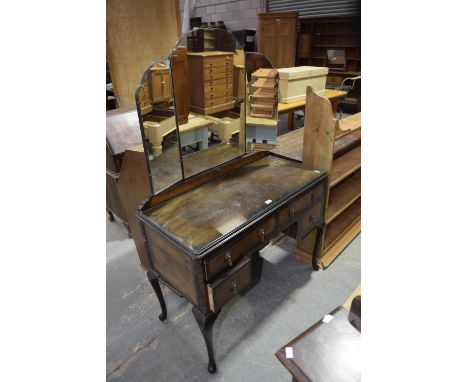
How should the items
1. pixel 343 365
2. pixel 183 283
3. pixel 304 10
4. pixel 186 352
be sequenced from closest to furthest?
pixel 343 365 < pixel 183 283 < pixel 186 352 < pixel 304 10

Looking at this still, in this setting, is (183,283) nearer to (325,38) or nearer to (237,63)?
(237,63)

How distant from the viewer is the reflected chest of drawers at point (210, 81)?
5.69 feet

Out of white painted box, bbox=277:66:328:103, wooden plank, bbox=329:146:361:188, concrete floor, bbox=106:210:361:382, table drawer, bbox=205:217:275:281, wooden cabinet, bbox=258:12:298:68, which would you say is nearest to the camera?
table drawer, bbox=205:217:275:281

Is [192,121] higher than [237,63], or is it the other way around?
[237,63]

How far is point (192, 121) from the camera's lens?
5.90 ft

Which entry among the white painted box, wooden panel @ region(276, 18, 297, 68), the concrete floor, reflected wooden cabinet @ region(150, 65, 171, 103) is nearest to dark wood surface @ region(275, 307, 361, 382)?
the concrete floor

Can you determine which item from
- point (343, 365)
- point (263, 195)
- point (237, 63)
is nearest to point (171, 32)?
point (237, 63)

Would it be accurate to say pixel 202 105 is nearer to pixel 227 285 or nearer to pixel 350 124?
pixel 227 285

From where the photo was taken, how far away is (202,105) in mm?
1830

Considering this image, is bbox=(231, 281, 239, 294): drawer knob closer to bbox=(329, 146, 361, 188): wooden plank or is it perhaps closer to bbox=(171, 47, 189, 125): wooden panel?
bbox=(171, 47, 189, 125): wooden panel

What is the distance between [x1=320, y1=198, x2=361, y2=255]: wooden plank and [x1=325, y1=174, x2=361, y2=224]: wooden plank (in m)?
0.12

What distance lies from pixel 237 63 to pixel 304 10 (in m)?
6.62

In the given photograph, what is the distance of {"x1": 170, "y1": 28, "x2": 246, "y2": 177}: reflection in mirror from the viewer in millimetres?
1701

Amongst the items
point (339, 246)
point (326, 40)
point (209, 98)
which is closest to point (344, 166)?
point (339, 246)
